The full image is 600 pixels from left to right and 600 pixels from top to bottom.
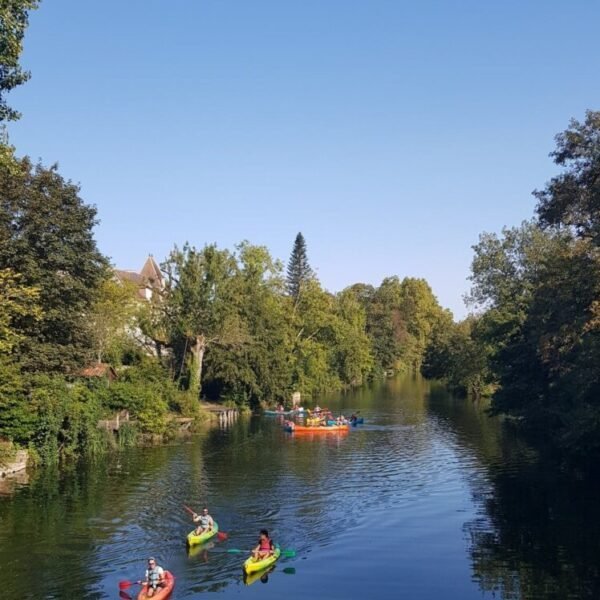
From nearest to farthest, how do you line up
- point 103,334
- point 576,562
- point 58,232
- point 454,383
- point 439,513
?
point 576,562
point 439,513
point 58,232
point 103,334
point 454,383

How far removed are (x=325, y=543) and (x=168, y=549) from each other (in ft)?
19.7

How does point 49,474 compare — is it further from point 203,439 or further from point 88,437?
point 203,439

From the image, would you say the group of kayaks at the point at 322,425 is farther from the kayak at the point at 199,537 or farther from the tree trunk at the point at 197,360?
the kayak at the point at 199,537

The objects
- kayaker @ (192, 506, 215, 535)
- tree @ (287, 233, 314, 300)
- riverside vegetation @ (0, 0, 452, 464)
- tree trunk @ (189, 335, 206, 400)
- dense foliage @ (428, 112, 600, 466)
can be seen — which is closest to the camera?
kayaker @ (192, 506, 215, 535)

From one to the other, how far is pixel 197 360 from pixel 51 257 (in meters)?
31.0

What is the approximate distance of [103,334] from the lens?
59.5 m

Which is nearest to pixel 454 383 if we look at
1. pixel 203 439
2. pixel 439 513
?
pixel 203 439

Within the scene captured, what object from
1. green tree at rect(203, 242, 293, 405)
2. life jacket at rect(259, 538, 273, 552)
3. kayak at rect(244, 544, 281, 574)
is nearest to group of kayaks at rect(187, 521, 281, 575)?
kayak at rect(244, 544, 281, 574)

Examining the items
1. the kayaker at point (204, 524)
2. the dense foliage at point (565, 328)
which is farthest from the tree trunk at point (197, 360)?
the kayaker at point (204, 524)

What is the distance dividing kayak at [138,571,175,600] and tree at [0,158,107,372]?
2013 cm

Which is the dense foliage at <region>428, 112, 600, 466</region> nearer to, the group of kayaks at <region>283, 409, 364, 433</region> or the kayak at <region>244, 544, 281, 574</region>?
the group of kayaks at <region>283, 409, 364, 433</region>

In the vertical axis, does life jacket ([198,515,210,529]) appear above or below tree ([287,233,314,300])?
below

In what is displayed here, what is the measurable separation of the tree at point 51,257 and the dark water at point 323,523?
24.3ft

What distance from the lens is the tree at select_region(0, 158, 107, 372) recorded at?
37906 mm
